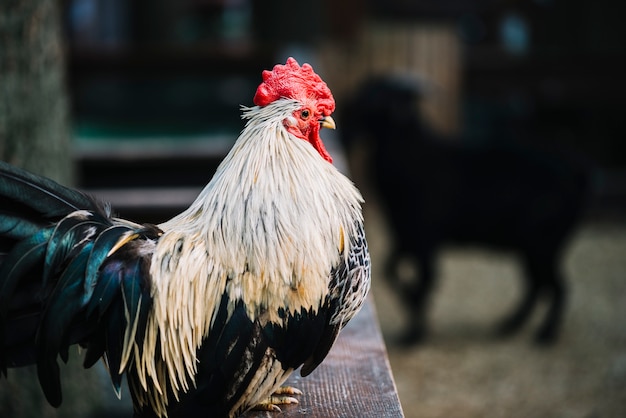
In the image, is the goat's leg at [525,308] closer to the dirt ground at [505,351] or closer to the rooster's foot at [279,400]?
the dirt ground at [505,351]

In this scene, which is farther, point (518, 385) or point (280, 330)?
point (518, 385)

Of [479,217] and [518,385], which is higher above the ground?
[479,217]

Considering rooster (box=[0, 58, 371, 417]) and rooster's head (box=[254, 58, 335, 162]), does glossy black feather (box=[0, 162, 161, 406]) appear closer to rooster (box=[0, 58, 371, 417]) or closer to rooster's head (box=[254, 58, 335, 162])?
rooster (box=[0, 58, 371, 417])

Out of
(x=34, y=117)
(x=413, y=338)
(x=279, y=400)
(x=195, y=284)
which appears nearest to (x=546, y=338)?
(x=413, y=338)

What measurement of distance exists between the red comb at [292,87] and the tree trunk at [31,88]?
4.36ft

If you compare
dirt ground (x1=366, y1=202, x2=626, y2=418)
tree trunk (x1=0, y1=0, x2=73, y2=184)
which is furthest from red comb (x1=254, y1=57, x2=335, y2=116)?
dirt ground (x1=366, y1=202, x2=626, y2=418)

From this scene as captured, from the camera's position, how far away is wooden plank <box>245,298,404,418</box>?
83.2 inches

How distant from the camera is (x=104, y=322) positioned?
6.18 feet

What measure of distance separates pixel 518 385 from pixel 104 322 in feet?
11.4

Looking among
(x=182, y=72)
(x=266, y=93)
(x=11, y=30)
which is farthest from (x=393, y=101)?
(x=266, y=93)

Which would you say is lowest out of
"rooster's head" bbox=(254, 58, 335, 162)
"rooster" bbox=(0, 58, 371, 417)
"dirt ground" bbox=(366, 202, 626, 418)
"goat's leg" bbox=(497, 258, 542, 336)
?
"dirt ground" bbox=(366, 202, 626, 418)

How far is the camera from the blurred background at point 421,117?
10.9 ft

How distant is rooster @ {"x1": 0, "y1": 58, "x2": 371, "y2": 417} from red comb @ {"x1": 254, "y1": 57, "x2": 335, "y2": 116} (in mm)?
90

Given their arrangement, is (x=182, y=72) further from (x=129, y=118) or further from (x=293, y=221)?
(x=293, y=221)
